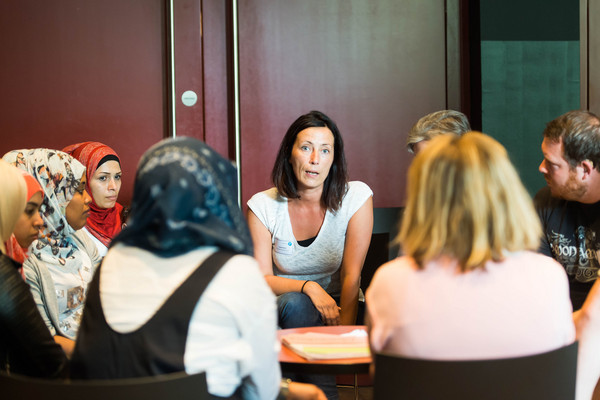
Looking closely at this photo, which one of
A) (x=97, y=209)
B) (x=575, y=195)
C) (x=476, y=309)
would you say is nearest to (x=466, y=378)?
(x=476, y=309)

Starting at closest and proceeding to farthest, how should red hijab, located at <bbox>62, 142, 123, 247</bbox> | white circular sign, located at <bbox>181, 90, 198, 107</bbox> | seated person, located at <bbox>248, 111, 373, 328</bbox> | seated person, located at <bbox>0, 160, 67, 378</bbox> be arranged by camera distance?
seated person, located at <bbox>0, 160, 67, 378</bbox> < seated person, located at <bbox>248, 111, 373, 328</bbox> < red hijab, located at <bbox>62, 142, 123, 247</bbox> < white circular sign, located at <bbox>181, 90, 198, 107</bbox>

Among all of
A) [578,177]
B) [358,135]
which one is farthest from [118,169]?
[578,177]

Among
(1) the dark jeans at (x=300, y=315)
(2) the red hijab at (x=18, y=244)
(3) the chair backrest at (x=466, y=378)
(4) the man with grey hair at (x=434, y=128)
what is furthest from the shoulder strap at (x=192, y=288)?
(4) the man with grey hair at (x=434, y=128)

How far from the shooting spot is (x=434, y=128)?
3.11 metres

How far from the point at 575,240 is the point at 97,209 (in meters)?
2.30

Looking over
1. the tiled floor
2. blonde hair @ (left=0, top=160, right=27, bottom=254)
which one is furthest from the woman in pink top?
the tiled floor

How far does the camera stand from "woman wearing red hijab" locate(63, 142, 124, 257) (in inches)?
132

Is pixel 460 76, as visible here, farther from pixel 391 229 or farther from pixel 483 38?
pixel 391 229

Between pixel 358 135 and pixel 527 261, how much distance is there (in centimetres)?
299

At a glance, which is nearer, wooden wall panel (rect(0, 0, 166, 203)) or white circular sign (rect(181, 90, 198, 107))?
wooden wall panel (rect(0, 0, 166, 203))

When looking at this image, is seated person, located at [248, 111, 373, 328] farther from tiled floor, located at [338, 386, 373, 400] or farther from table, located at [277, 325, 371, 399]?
table, located at [277, 325, 371, 399]

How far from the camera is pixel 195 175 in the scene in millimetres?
1318

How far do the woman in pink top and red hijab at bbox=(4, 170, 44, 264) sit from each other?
1.23 meters

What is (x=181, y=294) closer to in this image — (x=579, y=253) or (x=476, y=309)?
(x=476, y=309)
